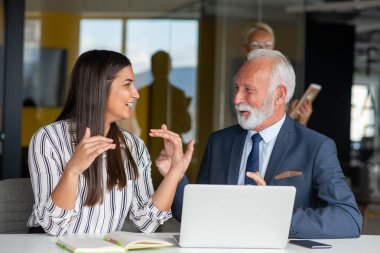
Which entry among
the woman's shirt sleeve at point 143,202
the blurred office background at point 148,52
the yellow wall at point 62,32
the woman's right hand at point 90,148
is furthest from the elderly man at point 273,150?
the yellow wall at point 62,32

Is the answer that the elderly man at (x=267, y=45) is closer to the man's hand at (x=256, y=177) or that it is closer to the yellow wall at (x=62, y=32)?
the yellow wall at (x=62, y=32)

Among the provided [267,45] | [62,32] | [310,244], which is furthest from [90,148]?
[62,32]

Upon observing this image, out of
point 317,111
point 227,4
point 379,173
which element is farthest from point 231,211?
point 379,173

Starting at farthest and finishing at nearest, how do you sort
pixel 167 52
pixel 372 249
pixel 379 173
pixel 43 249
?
pixel 379 173 < pixel 167 52 < pixel 372 249 < pixel 43 249

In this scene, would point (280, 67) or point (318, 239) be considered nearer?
point (318, 239)

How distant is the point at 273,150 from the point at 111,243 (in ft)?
3.86

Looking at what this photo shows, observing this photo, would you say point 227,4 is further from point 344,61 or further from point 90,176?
point 90,176

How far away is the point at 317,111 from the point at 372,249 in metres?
6.79

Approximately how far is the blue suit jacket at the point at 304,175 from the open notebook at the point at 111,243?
703 millimetres

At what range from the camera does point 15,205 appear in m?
3.72

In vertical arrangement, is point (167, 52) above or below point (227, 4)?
below

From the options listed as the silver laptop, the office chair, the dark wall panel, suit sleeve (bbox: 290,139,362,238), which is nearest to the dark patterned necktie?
suit sleeve (bbox: 290,139,362,238)

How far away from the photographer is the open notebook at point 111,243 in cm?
282

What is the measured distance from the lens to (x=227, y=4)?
7703 millimetres
